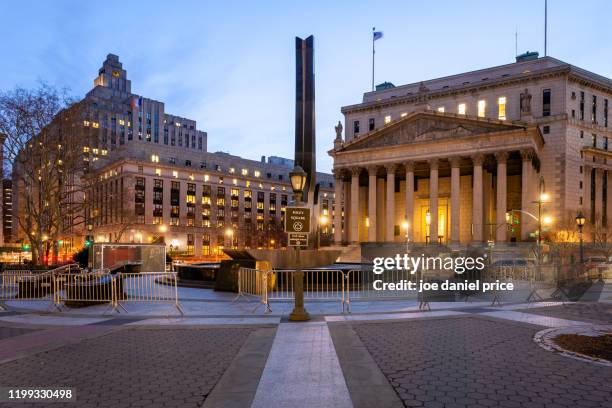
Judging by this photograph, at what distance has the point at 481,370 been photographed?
7.77m

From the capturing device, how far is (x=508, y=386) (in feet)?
22.6

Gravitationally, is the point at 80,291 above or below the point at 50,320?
above

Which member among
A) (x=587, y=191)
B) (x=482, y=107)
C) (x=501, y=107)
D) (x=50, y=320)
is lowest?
(x=50, y=320)

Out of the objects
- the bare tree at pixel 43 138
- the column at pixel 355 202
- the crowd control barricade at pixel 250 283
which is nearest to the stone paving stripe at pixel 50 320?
the crowd control barricade at pixel 250 283

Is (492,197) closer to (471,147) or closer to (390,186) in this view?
(471,147)

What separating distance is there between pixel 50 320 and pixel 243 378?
30.7 feet

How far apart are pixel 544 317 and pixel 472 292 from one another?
5.65 meters

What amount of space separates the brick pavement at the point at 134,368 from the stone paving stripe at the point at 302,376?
3.11 feet

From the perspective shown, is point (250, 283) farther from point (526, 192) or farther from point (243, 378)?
point (526, 192)

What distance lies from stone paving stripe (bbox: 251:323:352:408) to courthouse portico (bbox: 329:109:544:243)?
41.0 meters

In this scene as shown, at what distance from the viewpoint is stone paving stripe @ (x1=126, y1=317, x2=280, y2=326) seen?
12.6 metres

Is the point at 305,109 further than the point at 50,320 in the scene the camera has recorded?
Yes

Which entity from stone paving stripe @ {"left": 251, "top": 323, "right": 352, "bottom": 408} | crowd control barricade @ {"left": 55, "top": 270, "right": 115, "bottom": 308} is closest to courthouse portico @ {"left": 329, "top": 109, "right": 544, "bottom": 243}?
crowd control barricade @ {"left": 55, "top": 270, "right": 115, "bottom": 308}

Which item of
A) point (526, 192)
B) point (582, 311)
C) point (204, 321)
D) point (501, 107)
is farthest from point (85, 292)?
point (501, 107)
